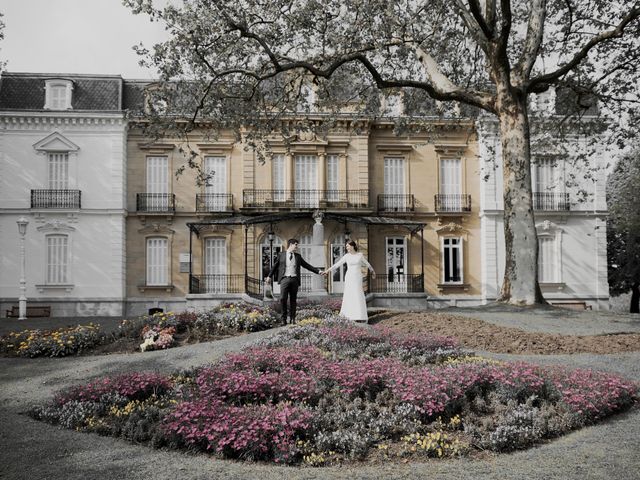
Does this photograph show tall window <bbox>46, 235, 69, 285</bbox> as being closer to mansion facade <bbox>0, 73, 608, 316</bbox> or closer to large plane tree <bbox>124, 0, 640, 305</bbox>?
mansion facade <bbox>0, 73, 608, 316</bbox>

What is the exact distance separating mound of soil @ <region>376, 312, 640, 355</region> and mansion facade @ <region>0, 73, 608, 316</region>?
1452 centimetres

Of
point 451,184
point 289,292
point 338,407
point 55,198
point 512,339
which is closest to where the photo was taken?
point 338,407

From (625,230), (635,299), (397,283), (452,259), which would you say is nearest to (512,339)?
(397,283)

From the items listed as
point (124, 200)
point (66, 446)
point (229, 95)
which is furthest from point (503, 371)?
point (124, 200)

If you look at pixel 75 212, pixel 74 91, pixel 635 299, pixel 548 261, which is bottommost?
pixel 635 299

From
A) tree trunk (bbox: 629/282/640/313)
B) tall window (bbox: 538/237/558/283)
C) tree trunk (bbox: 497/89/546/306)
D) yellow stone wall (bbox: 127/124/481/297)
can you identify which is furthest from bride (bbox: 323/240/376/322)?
tree trunk (bbox: 629/282/640/313)

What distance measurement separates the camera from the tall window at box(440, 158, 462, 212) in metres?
29.5

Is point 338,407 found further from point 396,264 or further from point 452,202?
point 452,202

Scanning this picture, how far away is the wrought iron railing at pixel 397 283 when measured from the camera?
28.2m

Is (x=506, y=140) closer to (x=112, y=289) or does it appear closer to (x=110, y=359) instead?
(x=110, y=359)

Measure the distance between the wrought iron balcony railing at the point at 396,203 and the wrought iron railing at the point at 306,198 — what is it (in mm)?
907

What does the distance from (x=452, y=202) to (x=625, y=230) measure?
11318 mm

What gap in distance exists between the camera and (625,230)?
111 ft

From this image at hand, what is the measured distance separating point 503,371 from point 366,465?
2.68 m
